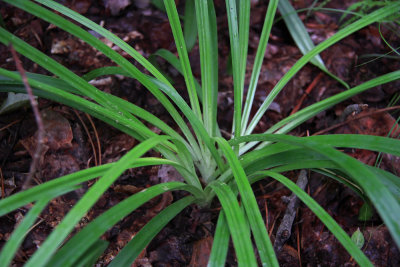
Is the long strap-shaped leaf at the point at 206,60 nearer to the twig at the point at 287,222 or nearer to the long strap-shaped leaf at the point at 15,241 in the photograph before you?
the twig at the point at 287,222

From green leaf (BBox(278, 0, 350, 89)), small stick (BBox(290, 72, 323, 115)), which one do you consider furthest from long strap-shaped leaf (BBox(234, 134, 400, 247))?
green leaf (BBox(278, 0, 350, 89))

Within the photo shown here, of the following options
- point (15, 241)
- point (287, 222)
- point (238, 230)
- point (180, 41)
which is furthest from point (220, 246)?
point (180, 41)

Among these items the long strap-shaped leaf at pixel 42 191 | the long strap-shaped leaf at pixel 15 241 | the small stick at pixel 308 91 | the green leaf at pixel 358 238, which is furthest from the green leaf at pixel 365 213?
the long strap-shaped leaf at pixel 15 241

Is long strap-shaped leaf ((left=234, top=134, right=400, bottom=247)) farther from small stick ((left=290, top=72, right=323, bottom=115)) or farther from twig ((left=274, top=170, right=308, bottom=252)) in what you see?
small stick ((left=290, top=72, right=323, bottom=115))

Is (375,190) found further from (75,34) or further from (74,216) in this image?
(75,34)

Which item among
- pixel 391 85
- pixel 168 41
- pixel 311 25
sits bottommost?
pixel 391 85

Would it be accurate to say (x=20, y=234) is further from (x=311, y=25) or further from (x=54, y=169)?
(x=311, y=25)

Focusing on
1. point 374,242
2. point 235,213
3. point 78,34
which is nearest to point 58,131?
point 78,34
